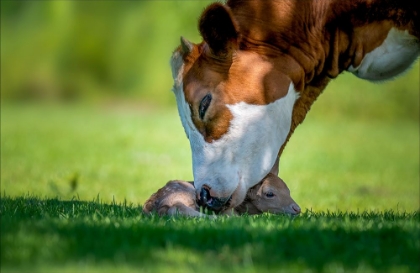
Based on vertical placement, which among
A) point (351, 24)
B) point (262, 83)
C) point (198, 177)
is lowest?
point (198, 177)

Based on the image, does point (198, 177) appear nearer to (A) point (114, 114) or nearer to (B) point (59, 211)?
(B) point (59, 211)

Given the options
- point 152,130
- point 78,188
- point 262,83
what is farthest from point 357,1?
point 152,130

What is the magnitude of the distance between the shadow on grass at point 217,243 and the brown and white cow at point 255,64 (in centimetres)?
86

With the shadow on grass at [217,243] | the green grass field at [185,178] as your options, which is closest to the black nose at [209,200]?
the green grass field at [185,178]

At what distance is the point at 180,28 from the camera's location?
Answer: 2439 centimetres

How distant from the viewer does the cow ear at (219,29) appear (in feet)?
19.3

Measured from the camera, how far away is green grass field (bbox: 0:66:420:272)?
4.11 metres

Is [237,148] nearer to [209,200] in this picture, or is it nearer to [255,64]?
[209,200]

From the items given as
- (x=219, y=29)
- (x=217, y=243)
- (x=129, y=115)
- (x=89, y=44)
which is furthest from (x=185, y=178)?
(x=89, y=44)

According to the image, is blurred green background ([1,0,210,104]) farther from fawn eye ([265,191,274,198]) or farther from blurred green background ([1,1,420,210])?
fawn eye ([265,191,274,198])

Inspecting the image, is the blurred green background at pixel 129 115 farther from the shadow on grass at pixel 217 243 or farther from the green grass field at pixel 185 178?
the shadow on grass at pixel 217 243

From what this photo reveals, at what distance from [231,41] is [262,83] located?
372 millimetres

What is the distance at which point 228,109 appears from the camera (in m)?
5.98

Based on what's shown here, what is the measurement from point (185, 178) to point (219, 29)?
6760 mm
